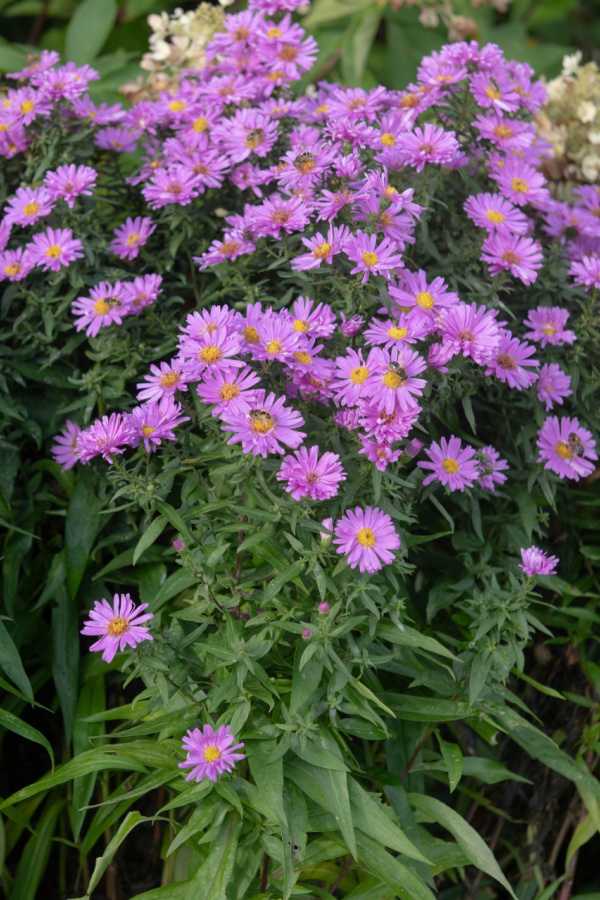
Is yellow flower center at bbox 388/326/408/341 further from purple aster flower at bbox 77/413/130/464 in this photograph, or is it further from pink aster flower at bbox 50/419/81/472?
pink aster flower at bbox 50/419/81/472

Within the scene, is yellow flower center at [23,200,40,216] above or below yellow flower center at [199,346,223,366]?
above

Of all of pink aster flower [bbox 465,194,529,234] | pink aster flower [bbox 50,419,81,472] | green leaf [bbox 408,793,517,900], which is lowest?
green leaf [bbox 408,793,517,900]

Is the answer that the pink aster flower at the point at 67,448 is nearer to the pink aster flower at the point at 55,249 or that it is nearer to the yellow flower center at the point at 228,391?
the pink aster flower at the point at 55,249

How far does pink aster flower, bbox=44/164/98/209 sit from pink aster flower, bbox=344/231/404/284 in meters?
0.48

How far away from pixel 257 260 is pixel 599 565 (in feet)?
2.48

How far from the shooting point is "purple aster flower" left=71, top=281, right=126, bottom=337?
1.26 meters

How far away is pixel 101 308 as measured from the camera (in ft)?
4.16

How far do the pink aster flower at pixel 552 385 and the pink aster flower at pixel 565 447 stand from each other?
3 cm

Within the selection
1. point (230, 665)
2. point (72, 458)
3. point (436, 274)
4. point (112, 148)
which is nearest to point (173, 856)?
point (230, 665)

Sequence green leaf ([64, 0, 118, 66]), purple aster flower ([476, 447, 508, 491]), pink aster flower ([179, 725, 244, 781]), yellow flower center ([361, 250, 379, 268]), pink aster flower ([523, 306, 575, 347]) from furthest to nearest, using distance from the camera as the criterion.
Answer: green leaf ([64, 0, 118, 66])
pink aster flower ([523, 306, 575, 347])
purple aster flower ([476, 447, 508, 491])
yellow flower center ([361, 250, 379, 268])
pink aster flower ([179, 725, 244, 781])

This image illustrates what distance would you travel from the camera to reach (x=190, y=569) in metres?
1.06

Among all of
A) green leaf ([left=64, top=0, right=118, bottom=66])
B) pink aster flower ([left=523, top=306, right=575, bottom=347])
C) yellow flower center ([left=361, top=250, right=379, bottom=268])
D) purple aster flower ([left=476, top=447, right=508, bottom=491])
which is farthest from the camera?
green leaf ([left=64, top=0, right=118, bottom=66])

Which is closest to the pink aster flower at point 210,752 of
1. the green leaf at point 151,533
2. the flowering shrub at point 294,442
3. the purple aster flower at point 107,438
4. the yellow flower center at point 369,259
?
the flowering shrub at point 294,442

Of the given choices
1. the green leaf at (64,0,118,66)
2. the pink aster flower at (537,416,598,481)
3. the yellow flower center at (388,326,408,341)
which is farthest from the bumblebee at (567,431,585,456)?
the green leaf at (64,0,118,66)
